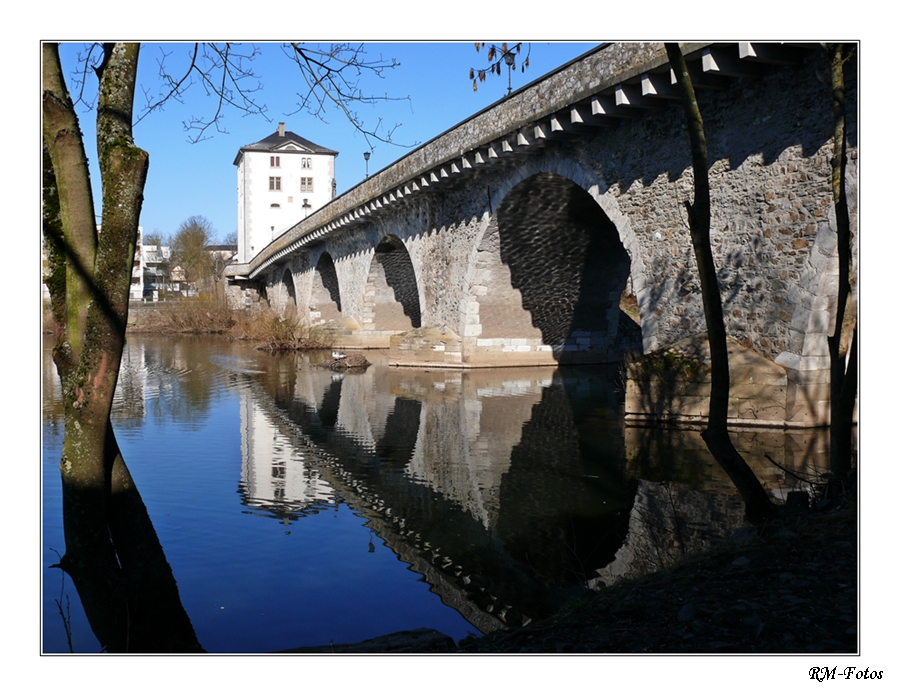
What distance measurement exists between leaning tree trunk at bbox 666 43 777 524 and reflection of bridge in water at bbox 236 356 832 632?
2.09ft

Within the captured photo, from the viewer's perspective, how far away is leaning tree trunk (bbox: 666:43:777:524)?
409 centimetres

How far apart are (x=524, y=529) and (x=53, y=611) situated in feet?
9.43

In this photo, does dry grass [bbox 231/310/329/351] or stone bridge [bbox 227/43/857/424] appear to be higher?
stone bridge [bbox 227/43/857/424]

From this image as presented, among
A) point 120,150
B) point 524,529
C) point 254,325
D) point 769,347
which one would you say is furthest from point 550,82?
point 254,325

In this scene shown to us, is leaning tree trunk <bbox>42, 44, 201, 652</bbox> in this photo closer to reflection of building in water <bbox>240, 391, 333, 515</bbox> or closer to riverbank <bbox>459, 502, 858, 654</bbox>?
riverbank <bbox>459, 502, 858, 654</bbox>

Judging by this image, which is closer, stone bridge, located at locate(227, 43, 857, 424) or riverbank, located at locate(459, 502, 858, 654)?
riverbank, located at locate(459, 502, 858, 654)

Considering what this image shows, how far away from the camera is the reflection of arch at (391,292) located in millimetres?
22531

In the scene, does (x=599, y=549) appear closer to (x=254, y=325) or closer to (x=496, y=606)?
(x=496, y=606)

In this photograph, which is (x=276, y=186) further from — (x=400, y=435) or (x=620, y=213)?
(x=400, y=435)

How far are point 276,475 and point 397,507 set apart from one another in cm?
146

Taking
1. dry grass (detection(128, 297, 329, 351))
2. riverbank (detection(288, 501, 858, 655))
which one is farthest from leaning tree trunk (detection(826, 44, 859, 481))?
dry grass (detection(128, 297, 329, 351))

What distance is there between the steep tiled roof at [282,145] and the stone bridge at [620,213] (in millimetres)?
31165

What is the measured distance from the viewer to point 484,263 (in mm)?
15391

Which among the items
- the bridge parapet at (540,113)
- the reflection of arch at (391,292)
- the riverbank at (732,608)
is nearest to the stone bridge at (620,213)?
the bridge parapet at (540,113)
